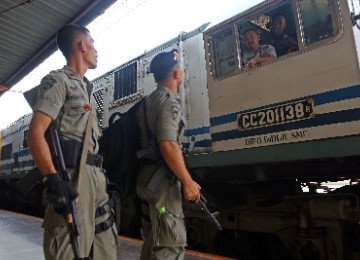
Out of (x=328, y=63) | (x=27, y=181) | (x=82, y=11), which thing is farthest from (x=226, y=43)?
(x=82, y=11)

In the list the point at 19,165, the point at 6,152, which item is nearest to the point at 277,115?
the point at 19,165

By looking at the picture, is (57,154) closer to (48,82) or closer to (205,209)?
(48,82)

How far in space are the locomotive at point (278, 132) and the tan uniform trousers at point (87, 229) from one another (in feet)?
2.58

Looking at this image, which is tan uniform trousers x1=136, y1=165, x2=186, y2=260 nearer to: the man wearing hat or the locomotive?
the man wearing hat

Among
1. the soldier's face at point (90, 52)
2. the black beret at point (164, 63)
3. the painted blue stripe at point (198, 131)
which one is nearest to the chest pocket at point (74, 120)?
the soldier's face at point (90, 52)

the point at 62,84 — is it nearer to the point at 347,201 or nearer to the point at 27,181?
the point at 27,181

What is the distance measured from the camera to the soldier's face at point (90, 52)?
2275 millimetres

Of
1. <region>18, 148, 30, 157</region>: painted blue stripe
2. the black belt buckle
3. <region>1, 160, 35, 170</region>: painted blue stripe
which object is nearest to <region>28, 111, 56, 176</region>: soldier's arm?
the black belt buckle

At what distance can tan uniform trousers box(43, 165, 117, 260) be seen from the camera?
6.10ft

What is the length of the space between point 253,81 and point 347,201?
1.63 metres

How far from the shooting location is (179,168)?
2.29 meters

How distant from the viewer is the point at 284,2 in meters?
3.76

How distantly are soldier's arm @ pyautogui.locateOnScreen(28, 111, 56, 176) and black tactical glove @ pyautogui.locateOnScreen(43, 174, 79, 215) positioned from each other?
0.16ft

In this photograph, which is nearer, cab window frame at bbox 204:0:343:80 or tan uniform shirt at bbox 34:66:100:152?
tan uniform shirt at bbox 34:66:100:152
